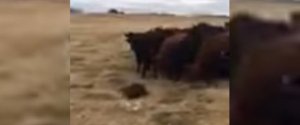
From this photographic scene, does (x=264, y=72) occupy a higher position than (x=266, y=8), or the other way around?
(x=266, y=8)

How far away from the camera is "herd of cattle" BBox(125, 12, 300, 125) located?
0.84 meters

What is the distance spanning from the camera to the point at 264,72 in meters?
0.84

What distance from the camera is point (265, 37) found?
2.82 feet

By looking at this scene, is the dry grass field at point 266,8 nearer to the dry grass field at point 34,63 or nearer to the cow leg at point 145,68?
the cow leg at point 145,68

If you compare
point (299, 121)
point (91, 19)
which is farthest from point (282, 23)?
point (91, 19)

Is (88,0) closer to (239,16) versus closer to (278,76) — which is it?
(239,16)

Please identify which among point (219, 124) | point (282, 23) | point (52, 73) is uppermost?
point (282, 23)

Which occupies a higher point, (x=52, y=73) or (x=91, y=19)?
(x=91, y=19)

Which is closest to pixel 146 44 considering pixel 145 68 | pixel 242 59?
pixel 145 68

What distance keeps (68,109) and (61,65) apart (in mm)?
90

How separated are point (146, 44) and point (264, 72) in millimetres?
259

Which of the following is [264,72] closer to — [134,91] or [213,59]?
[213,59]

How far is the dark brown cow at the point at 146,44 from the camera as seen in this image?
37.4 inches

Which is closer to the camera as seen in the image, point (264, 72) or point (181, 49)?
point (264, 72)
